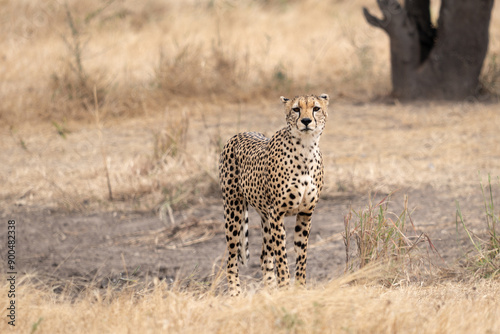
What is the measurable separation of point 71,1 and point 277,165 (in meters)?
10.3

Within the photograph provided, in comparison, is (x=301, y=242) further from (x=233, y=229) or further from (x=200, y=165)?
(x=200, y=165)

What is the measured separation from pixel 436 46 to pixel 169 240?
5.55 metres

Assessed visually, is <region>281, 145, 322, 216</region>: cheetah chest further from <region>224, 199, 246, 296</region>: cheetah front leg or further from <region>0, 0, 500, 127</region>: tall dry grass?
<region>0, 0, 500, 127</region>: tall dry grass

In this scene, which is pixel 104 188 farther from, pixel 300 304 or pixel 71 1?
pixel 71 1

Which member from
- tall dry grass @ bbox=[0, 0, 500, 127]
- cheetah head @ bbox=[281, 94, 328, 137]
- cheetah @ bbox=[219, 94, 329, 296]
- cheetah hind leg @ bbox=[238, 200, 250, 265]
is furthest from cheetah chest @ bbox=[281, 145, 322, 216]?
tall dry grass @ bbox=[0, 0, 500, 127]

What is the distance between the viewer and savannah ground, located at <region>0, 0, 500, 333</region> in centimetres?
354

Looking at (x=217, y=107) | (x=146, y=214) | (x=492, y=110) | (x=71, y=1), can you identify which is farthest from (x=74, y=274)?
(x=71, y=1)

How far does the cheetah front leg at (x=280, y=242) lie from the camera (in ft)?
13.3

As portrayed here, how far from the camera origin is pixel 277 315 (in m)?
3.23

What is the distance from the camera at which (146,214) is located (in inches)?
257

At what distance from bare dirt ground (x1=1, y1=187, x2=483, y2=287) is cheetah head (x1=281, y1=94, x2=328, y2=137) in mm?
1413

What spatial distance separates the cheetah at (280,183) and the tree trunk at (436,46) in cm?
587

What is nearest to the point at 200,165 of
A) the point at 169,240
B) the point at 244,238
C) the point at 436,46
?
the point at 169,240

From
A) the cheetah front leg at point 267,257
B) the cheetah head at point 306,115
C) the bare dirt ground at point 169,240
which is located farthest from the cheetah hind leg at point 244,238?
the cheetah head at point 306,115
